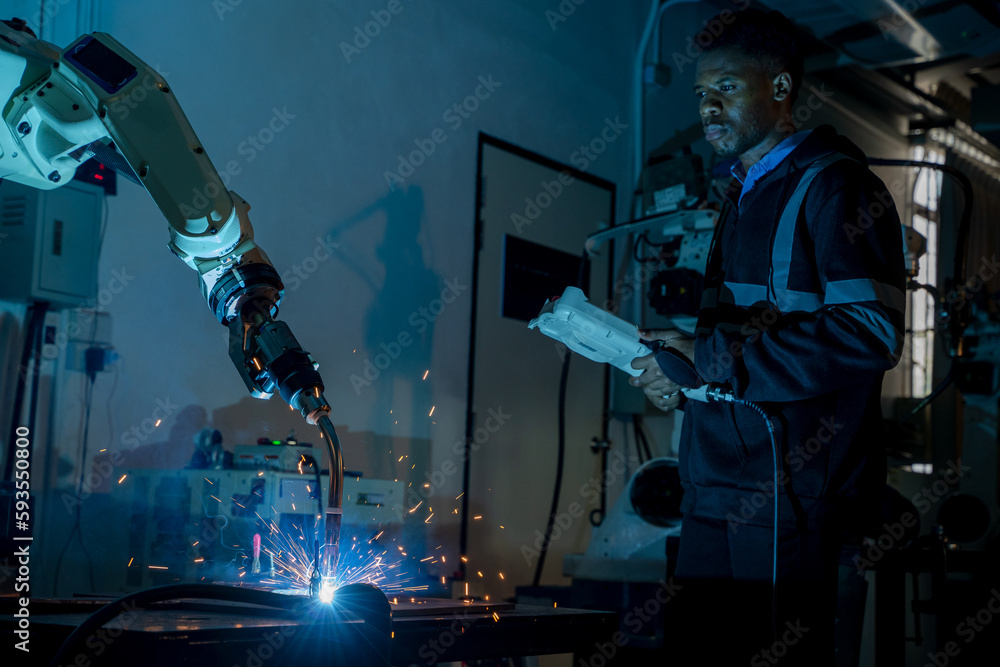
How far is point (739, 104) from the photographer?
198 cm

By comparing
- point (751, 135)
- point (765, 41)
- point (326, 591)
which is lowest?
point (326, 591)

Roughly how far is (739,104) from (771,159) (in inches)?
5.9

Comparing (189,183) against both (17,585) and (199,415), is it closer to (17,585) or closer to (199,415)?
(17,585)

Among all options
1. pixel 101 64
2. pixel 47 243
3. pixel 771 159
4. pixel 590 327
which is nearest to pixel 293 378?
pixel 101 64

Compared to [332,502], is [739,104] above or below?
above

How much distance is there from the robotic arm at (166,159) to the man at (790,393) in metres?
0.76

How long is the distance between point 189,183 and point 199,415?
2.20m

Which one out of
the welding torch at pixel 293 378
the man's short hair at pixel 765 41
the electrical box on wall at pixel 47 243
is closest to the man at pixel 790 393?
the man's short hair at pixel 765 41

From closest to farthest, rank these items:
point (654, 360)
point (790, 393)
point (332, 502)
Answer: point (332, 502) < point (790, 393) < point (654, 360)

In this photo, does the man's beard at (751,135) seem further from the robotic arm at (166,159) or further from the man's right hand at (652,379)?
the robotic arm at (166,159)

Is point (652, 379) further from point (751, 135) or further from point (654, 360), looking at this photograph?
point (751, 135)

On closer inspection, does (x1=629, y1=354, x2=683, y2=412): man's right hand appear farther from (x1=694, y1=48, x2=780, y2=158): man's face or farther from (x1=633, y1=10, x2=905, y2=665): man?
(x1=694, y1=48, x2=780, y2=158): man's face

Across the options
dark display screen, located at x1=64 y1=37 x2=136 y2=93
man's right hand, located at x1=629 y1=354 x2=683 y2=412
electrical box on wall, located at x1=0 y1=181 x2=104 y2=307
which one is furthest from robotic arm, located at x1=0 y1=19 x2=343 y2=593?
electrical box on wall, located at x1=0 y1=181 x2=104 y2=307

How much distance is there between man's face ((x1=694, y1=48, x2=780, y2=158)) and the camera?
1.98 m
